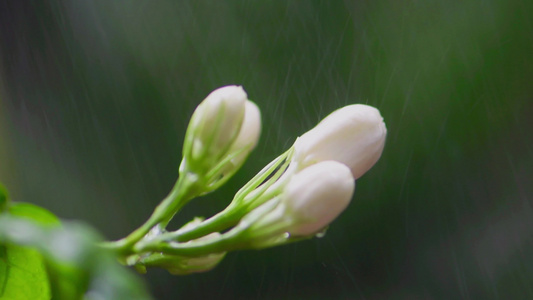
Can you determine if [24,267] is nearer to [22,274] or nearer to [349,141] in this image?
[22,274]

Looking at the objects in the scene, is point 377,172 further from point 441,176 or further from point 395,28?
point 395,28

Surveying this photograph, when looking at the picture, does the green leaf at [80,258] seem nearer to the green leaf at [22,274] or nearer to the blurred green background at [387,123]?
the green leaf at [22,274]

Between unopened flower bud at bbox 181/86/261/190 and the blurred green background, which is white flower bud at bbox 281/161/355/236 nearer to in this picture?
unopened flower bud at bbox 181/86/261/190

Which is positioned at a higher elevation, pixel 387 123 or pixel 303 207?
pixel 303 207

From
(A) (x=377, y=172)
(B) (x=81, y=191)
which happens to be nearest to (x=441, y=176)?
(A) (x=377, y=172)

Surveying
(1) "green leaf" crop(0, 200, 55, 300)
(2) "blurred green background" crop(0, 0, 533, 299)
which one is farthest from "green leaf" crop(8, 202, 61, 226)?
(2) "blurred green background" crop(0, 0, 533, 299)

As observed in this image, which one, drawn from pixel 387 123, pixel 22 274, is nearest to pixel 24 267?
pixel 22 274

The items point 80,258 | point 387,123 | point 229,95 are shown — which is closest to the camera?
point 80,258
